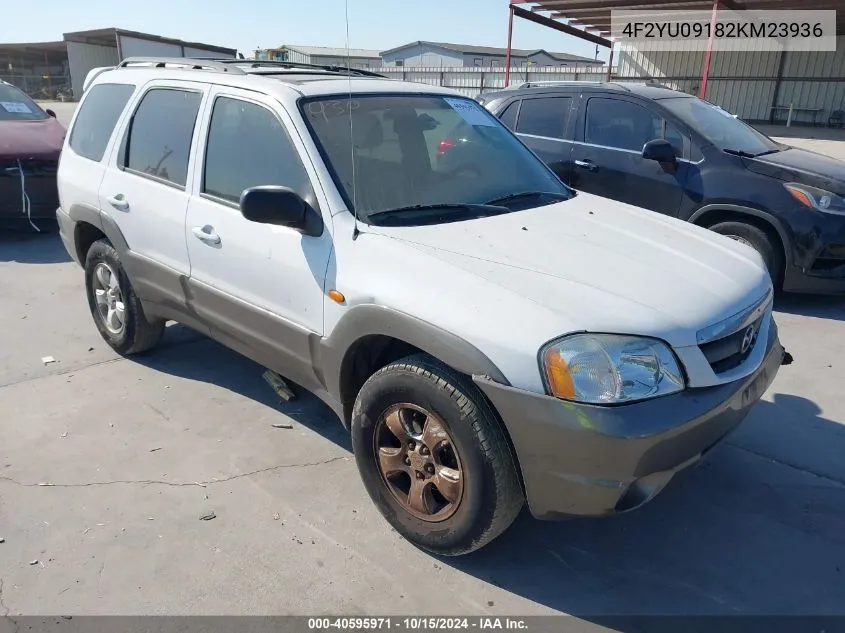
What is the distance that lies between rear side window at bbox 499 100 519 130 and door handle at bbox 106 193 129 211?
14.2 feet

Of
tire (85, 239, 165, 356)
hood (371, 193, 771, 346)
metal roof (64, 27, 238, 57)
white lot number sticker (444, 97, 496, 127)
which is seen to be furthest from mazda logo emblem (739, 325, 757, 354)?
metal roof (64, 27, 238, 57)

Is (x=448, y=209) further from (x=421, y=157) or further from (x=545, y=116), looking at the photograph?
(x=545, y=116)

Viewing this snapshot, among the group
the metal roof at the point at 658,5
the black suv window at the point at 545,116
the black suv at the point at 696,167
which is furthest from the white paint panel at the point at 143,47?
the black suv at the point at 696,167

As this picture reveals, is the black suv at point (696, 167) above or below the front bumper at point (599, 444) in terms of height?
above

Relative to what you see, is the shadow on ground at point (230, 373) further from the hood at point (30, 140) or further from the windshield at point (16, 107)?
the windshield at point (16, 107)

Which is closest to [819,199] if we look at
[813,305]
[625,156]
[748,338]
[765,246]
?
[765,246]

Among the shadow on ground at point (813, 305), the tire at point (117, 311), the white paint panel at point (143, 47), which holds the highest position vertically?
the white paint panel at point (143, 47)

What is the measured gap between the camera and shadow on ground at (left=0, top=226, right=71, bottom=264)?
7.17m

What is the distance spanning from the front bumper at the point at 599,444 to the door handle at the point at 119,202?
276 cm

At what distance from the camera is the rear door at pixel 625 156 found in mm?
6023

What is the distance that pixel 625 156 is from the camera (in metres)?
6.25

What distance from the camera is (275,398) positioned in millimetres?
4020

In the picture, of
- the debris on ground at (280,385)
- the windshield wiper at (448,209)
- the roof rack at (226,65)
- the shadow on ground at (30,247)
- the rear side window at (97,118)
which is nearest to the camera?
the windshield wiper at (448,209)

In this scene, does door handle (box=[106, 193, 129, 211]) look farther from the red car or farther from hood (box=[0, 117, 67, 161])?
hood (box=[0, 117, 67, 161])
